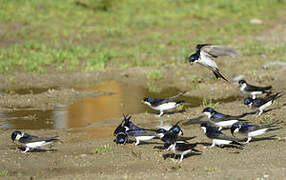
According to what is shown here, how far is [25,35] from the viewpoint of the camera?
825 inches

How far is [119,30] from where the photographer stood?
2169 centimetres

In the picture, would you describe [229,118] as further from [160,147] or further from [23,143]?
[23,143]

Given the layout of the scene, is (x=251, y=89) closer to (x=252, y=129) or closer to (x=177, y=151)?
(x=252, y=129)

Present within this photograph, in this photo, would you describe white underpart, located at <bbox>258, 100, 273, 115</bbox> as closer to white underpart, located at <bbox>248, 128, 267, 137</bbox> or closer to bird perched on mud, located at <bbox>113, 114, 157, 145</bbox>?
white underpart, located at <bbox>248, 128, 267, 137</bbox>

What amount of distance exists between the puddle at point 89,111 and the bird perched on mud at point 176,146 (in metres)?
2.07

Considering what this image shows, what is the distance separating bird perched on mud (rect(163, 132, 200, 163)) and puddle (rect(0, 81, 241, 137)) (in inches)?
81.7

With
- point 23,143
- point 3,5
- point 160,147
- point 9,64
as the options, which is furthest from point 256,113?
point 3,5

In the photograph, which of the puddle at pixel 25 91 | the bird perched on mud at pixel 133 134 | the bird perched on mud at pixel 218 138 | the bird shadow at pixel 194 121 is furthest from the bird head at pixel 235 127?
the puddle at pixel 25 91

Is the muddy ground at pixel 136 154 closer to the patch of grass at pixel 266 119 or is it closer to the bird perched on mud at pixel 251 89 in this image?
the patch of grass at pixel 266 119

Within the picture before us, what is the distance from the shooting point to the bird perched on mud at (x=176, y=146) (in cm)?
869

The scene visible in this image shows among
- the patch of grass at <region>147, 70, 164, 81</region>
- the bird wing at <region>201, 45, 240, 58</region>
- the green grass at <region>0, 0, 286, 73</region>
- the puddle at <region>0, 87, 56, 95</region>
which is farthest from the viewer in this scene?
the green grass at <region>0, 0, 286, 73</region>

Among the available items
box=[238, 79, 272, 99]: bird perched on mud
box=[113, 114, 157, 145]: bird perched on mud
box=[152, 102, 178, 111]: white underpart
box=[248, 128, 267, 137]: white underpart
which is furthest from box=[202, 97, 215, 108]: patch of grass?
box=[248, 128, 267, 137]: white underpart

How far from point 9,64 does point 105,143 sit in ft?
24.9

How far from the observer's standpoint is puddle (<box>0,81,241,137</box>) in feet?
38.5
